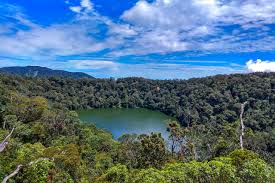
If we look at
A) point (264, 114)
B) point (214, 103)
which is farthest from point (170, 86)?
point (264, 114)

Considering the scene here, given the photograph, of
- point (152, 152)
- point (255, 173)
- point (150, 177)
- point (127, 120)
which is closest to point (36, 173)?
point (150, 177)

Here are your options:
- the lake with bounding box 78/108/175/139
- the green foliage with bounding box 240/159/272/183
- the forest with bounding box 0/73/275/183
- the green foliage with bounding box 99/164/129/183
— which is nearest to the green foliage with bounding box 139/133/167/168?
the forest with bounding box 0/73/275/183

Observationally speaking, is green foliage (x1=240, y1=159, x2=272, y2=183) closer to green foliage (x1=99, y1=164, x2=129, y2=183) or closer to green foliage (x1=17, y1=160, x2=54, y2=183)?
green foliage (x1=99, y1=164, x2=129, y2=183)

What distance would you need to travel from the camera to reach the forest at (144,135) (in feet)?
43.9

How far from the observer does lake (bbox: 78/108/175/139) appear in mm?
71375

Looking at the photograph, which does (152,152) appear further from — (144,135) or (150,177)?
(150,177)

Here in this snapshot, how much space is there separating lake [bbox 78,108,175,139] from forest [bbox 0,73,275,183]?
465 cm

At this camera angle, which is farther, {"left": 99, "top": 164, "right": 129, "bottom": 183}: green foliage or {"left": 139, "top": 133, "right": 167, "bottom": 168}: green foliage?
{"left": 139, "top": 133, "right": 167, "bottom": 168}: green foliage

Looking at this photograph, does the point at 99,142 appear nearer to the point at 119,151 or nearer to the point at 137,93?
the point at 119,151

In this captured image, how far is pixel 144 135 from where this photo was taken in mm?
34375

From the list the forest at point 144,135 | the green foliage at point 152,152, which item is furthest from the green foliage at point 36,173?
the green foliage at point 152,152

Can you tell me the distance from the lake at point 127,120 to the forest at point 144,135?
4.65 m

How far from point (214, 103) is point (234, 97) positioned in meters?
5.17

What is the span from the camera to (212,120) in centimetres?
7600
